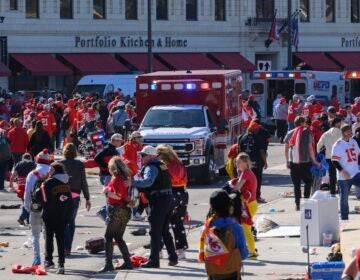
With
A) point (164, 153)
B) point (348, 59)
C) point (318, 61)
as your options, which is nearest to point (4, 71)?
point (318, 61)

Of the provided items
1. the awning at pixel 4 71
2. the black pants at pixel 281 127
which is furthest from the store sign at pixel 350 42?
the black pants at pixel 281 127

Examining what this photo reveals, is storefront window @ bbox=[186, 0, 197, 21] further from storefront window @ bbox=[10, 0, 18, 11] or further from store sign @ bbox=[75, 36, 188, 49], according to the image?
storefront window @ bbox=[10, 0, 18, 11]

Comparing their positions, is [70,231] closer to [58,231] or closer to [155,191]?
[58,231]

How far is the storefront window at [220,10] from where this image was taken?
6575cm

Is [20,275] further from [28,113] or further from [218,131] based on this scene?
[28,113]

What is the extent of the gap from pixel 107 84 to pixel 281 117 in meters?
9.28

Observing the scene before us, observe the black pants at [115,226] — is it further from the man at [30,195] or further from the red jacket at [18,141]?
the red jacket at [18,141]

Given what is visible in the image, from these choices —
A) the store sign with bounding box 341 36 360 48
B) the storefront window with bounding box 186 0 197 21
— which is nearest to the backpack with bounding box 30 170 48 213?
the storefront window with bounding box 186 0 197 21

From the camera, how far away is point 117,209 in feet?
52.0

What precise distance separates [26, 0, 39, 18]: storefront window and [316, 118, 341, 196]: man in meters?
36.7

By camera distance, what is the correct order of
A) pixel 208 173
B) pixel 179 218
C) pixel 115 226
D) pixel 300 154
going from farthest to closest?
pixel 208 173, pixel 300 154, pixel 179 218, pixel 115 226

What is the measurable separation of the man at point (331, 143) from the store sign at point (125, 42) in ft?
125

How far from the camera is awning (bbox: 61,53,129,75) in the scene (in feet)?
192

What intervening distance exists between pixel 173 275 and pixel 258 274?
106cm
